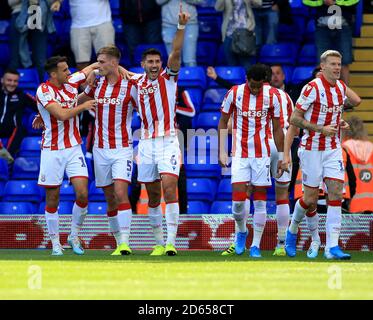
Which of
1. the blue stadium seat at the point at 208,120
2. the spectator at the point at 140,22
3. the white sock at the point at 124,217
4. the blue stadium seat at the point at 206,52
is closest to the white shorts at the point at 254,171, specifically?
the white sock at the point at 124,217

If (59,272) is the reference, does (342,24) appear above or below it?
above

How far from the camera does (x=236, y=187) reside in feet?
45.1

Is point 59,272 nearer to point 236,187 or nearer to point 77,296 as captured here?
point 77,296

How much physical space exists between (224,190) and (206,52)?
298 cm

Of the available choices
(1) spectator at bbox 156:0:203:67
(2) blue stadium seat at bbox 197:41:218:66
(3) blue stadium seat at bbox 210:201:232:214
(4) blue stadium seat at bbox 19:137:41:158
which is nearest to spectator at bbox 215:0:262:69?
(1) spectator at bbox 156:0:203:67

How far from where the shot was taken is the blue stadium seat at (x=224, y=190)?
17406 millimetres

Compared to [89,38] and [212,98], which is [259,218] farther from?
[89,38]

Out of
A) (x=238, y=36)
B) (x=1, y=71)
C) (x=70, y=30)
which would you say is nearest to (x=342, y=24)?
(x=238, y=36)

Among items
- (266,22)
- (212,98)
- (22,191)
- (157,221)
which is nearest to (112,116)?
(157,221)

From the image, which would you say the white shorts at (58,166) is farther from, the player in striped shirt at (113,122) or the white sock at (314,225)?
the white sock at (314,225)

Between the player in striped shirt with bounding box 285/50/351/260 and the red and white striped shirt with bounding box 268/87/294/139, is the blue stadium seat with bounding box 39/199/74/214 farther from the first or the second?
the player in striped shirt with bounding box 285/50/351/260

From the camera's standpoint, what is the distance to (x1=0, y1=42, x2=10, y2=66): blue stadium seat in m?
19.8
